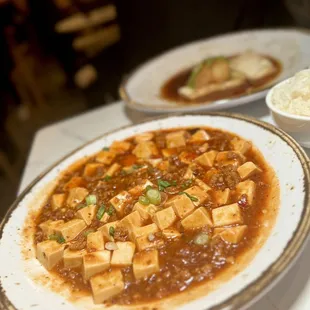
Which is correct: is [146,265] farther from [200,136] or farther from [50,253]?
[200,136]

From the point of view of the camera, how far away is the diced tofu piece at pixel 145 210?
1.66 meters

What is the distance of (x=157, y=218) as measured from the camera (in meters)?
1.61

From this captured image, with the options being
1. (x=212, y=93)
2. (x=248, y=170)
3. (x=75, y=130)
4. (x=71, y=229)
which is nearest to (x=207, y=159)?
(x=248, y=170)

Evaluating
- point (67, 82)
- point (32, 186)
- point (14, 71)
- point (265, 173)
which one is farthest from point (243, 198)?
point (14, 71)

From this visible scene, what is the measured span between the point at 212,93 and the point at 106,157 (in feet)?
A: 3.18

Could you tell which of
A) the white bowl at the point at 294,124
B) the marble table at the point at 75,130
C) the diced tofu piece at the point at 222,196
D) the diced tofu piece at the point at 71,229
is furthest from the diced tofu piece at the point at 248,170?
the diced tofu piece at the point at 71,229

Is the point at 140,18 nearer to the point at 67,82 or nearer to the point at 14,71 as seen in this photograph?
the point at 67,82

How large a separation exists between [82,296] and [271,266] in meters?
0.64

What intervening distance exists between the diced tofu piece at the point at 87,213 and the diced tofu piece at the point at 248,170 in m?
0.64

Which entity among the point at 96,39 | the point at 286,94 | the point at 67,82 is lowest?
the point at 67,82

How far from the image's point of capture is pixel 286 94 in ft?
6.14

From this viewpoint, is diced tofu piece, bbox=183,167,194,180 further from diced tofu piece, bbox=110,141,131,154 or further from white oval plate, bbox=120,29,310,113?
white oval plate, bbox=120,29,310,113

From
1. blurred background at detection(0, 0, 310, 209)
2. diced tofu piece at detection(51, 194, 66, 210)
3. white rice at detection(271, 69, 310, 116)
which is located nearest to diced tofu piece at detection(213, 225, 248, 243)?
white rice at detection(271, 69, 310, 116)

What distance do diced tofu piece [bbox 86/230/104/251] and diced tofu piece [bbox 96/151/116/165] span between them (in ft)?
2.03
